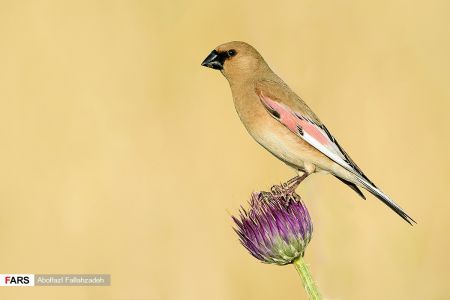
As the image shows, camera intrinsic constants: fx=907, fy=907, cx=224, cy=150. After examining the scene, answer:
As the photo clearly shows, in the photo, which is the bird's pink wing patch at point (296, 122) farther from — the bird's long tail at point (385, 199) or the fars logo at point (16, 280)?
the fars logo at point (16, 280)

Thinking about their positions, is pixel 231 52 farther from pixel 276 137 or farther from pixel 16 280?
pixel 16 280

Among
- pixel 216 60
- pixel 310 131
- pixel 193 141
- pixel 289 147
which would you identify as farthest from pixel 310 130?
pixel 193 141

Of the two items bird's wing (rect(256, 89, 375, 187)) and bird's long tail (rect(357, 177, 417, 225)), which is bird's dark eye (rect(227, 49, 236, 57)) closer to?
bird's wing (rect(256, 89, 375, 187))

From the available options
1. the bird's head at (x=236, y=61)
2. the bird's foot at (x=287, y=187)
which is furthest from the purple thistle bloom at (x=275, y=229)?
the bird's head at (x=236, y=61)

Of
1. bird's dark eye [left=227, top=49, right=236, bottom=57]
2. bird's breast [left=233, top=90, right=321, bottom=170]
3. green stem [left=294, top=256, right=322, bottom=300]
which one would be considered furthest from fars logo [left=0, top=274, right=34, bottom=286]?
green stem [left=294, top=256, right=322, bottom=300]

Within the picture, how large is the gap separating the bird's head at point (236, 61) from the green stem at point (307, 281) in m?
1.69

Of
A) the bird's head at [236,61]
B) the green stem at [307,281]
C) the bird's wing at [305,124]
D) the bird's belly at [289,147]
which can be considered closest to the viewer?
the green stem at [307,281]

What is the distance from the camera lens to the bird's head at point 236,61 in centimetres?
577

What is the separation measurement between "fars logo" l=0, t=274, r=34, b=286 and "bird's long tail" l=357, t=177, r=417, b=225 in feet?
12.4

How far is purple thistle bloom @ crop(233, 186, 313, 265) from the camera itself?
444 centimetres

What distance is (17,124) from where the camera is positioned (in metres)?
9.74

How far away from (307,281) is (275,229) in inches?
16.6

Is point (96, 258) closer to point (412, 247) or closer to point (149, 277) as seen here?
point (149, 277)

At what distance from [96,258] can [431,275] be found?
294 centimetres
